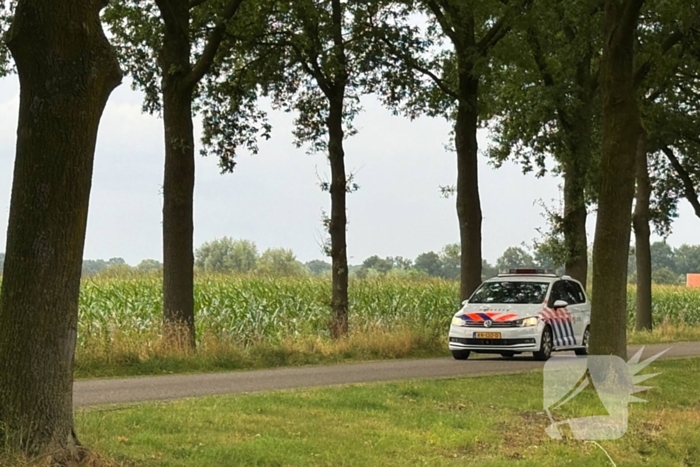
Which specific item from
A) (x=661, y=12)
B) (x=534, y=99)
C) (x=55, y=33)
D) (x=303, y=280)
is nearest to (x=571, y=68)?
(x=534, y=99)

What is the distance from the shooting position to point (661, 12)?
56.3 feet

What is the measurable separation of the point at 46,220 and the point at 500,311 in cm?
1416

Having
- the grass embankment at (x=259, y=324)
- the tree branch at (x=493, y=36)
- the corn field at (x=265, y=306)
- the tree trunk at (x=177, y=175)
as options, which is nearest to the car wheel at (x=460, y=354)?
the grass embankment at (x=259, y=324)

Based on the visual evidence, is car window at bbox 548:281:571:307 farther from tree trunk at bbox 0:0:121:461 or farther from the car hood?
tree trunk at bbox 0:0:121:461

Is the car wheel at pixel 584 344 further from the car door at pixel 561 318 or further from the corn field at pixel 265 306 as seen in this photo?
the corn field at pixel 265 306

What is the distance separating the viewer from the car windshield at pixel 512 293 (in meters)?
20.8

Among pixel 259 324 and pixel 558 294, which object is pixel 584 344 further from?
pixel 259 324

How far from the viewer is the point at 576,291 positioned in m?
22.5

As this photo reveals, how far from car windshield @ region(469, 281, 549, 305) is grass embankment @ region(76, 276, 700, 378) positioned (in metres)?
1.90

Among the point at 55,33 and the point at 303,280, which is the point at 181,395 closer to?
the point at 55,33

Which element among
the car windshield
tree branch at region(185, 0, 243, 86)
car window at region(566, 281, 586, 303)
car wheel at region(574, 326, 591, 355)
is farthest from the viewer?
car window at region(566, 281, 586, 303)

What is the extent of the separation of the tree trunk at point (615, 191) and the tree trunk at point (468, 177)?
363 inches

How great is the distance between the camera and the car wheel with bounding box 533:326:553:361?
1991 centimetres

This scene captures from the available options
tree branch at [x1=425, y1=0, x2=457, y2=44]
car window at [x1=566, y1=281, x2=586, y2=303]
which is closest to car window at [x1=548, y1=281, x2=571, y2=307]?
car window at [x1=566, y1=281, x2=586, y2=303]
